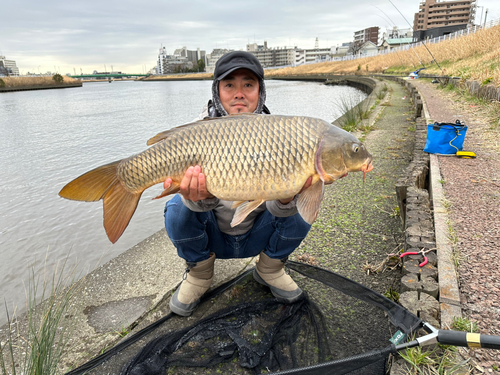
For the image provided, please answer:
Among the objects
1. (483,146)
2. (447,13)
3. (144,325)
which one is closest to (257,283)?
(144,325)

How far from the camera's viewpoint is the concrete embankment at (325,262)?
1.62 metres

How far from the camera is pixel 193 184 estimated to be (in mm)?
1368

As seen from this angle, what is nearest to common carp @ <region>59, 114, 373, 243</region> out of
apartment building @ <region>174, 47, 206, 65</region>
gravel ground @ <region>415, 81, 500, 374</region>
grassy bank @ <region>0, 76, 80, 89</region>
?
gravel ground @ <region>415, 81, 500, 374</region>

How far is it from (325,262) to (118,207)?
47.6 inches

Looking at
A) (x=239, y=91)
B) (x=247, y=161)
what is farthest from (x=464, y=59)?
(x=247, y=161)

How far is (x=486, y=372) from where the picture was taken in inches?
43.6

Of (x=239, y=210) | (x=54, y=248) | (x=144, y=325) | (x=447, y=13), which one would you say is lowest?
(x=54, y=248)

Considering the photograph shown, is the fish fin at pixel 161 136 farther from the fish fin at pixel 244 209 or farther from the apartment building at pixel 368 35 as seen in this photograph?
the apartment building at pixel 368 35

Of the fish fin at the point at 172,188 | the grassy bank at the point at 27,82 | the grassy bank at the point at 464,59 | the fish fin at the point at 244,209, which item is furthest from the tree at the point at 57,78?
the fish fin at the point at 244,209

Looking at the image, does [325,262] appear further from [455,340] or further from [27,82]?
[27,82]

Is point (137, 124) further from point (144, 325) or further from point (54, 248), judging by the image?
point (144, 325)

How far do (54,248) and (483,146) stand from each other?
4.57 metres

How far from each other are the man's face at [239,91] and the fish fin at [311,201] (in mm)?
704

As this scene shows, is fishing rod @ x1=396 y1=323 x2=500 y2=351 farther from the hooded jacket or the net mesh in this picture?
the hooded jacket
